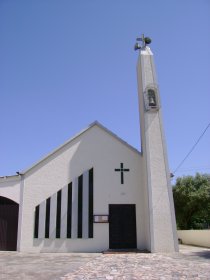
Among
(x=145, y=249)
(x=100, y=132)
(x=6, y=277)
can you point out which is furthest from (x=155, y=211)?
(x=6, y=277)

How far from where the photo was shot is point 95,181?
18250mm

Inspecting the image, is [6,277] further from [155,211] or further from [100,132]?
[100,132]

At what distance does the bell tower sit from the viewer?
1575cm

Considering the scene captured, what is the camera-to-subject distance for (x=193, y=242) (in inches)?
949

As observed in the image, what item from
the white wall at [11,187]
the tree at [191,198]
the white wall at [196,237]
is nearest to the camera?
the white wall at [11,187]

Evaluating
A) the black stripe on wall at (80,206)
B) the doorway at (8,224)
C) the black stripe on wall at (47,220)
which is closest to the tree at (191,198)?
the black stripe on wall at (80,206)

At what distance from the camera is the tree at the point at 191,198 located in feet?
Result: 103

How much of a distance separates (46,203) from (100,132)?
17.9 feet

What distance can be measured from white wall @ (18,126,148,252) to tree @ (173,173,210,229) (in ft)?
49.2

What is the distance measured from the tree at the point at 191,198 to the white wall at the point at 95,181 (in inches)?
590

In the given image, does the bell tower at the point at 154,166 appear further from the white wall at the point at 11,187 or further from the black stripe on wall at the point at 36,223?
the white wall at the point at 11,187

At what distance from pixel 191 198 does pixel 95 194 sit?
16519 millimetres

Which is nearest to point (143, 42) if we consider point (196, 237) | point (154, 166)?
point (154, 166)

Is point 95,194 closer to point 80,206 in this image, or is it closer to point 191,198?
point 80,206
